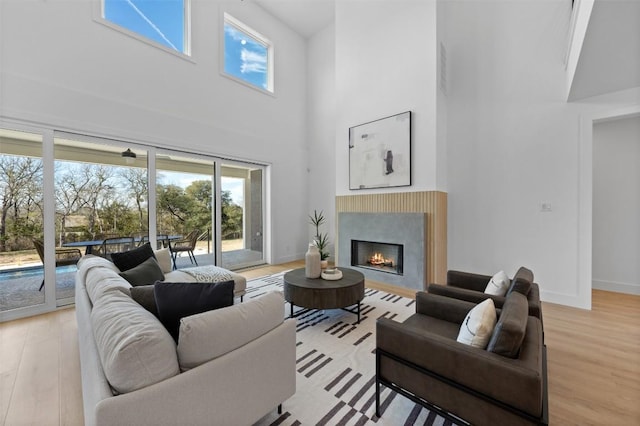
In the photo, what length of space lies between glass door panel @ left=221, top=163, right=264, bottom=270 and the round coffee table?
2.64 metres

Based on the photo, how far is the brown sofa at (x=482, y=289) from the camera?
1830 mm

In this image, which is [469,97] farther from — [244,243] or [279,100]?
[244,243]

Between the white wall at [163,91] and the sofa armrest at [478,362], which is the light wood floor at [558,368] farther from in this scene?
the white wall at [163,91]

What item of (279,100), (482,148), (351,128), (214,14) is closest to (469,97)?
(482,148)

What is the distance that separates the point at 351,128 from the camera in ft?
15.5

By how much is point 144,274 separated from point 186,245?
2.19 meters

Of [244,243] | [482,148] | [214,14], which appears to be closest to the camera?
[482,148]

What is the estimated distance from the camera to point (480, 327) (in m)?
1.36

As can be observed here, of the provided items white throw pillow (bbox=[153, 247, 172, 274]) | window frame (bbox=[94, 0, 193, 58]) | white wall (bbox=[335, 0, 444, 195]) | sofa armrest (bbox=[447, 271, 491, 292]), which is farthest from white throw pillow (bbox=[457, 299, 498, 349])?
window frame (bbox=[94, 0, 193, 58])

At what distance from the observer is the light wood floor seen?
63.6 inches

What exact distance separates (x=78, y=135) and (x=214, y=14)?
3212 mm

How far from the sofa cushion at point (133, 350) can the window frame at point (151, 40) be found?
14.3ft

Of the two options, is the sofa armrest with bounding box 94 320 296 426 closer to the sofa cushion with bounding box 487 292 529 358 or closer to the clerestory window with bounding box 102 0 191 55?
the sofa cushion with bounding box 487 292 529 358

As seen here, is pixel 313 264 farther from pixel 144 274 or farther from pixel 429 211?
pixel 429 211
